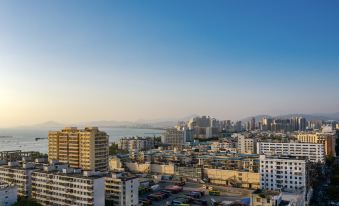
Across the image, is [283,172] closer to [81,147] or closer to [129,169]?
[81,147]

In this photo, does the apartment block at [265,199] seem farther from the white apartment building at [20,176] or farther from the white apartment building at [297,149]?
the white apartment building at [297,149]

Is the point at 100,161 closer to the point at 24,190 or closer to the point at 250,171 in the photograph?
the point at 24,190

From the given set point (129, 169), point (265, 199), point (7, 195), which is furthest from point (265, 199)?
point (129, 169)

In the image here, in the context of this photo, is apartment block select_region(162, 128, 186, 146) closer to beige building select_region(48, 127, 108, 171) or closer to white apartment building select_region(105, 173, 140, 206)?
beige building select_region(48, 127, 108, 171)

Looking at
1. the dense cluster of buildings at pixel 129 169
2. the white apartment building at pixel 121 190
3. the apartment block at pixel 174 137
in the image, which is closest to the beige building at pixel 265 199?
the dense cluster of buildings at pixel 129 169

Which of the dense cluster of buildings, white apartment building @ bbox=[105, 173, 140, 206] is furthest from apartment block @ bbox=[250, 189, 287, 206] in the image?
white apartment building @ bbox=[105, 173, 140, 206]
